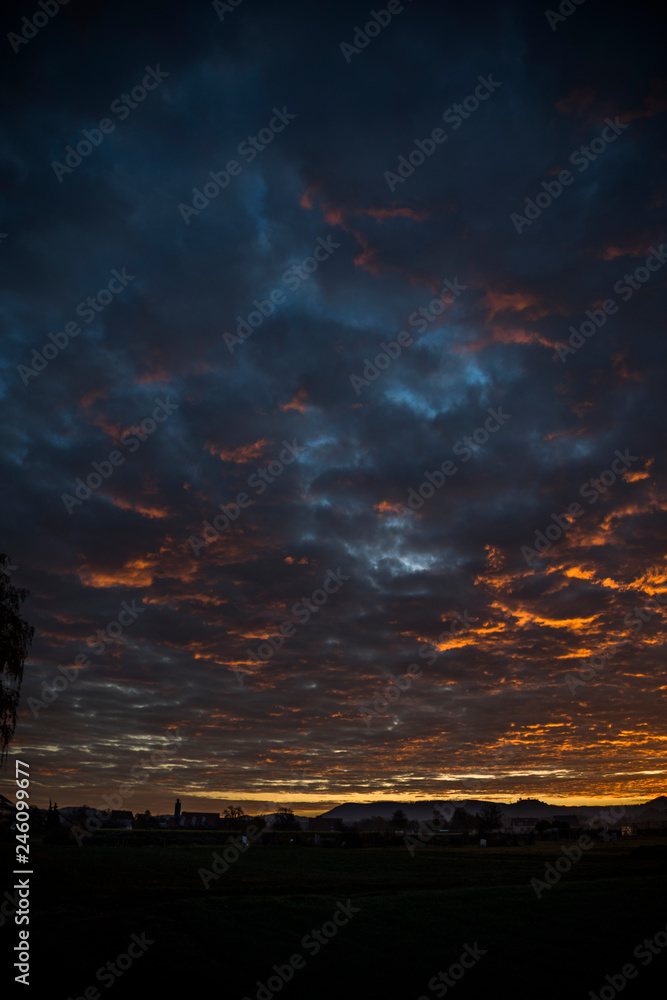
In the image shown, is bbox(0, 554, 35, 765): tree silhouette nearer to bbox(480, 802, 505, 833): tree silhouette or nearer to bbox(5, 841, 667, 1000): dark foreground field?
bbox(5, 841, 667, 1000): dark foreground field

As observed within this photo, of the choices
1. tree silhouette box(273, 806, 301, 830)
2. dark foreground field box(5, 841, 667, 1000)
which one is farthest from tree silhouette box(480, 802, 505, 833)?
dark foreground field box(5, 841, 667, 1000)

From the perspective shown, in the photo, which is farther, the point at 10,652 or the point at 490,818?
the point at 490,818

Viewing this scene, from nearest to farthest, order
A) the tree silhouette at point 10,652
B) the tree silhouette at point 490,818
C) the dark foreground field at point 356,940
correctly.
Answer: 1. the dark foreground field at point 356,940
2. the tree silhouette at point 10,652
3. the tree silhouette at point 490,818

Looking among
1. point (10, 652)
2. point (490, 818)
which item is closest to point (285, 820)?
point (490, 818)

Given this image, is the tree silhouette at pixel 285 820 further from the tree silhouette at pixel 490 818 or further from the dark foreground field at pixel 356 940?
the dark foreground field at pixel 356 940

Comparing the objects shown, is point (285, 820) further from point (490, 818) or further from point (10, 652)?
point (10, 652)

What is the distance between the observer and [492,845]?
107000 millimetres

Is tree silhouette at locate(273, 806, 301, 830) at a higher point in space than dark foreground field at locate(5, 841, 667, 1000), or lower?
lower

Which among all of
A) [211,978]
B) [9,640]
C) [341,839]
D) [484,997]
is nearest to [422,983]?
[484,997]

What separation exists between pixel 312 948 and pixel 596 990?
801 centimetres

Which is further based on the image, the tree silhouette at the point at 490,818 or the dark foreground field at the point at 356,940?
the tree silhouette at the point at 490,818

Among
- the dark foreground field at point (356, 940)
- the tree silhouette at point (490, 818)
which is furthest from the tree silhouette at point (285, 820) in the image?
the dark foreground field at point (356, 940)

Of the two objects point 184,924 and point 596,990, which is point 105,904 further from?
point 596,990

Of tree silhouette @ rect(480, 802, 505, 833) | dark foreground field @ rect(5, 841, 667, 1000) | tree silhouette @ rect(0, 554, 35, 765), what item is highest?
tree silhouette @ rect(0, 554, 35, 765)
